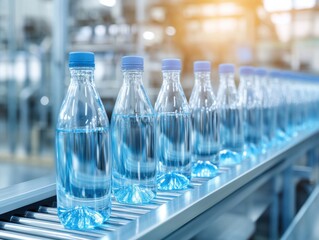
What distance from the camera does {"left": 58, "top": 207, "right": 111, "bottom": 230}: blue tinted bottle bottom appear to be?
1.97 ft

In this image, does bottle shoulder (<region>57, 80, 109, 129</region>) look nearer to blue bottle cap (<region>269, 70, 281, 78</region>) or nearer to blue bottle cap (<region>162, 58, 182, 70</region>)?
blue bottle cap (<region>162, 58, 182, 70</region>)

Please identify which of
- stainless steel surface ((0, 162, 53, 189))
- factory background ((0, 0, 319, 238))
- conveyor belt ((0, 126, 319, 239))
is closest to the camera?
conveyor belt ((0, 126, 319, 239))

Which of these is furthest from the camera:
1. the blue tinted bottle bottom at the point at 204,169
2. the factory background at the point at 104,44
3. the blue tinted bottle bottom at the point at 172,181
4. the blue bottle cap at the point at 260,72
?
the factory background at the point at 104,44

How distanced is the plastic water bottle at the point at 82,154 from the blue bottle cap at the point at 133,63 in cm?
9

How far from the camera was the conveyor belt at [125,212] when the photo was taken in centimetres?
58

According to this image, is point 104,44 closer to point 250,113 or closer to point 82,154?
point 250,113

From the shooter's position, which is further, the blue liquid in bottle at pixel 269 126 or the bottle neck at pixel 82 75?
the blue liquid in bottle at pixel 269 126

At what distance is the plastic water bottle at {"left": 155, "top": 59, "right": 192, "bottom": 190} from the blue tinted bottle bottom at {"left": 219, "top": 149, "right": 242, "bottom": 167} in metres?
0.22

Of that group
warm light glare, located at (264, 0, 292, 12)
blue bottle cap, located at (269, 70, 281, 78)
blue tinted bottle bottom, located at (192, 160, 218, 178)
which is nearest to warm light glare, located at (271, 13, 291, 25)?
warm light glare, located at (264, 0, 292, 12)

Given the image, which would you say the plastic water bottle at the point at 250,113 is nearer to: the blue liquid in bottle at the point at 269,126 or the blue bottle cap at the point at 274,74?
the blue liquid in bottle at the point at 269,126

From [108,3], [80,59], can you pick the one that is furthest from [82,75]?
[108,3]

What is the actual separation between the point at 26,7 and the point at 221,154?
229 inches

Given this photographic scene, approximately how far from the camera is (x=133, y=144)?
0.74 m

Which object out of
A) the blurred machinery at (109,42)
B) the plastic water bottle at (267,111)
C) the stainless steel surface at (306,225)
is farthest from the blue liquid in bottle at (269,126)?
the blurred machinery at (109,42)
